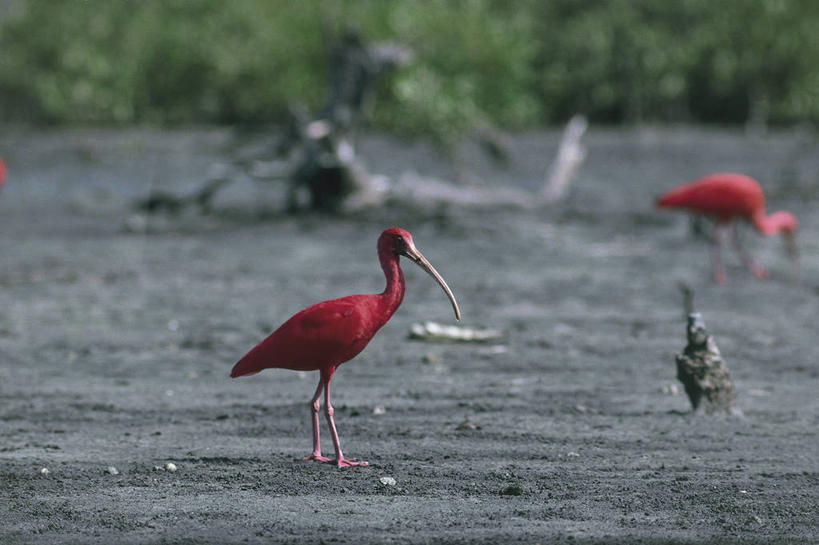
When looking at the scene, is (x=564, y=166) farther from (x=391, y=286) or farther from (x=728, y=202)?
(x=391, y=286)

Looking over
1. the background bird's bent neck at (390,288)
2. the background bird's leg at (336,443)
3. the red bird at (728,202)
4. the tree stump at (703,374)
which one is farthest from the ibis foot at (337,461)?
the red bird at (728,202)

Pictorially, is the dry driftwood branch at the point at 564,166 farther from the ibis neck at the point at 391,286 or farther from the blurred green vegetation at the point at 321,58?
the ibis neck at the point at 391,286

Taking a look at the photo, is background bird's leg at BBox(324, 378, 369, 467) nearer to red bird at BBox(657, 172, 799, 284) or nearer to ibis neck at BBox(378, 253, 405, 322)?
ibis neck at BBox(378, 253, 405, 322)

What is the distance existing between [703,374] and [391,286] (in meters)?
1.94

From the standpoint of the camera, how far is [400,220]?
52.1 ft

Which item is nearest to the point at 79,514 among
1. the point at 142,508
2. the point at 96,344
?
the point at 142,508

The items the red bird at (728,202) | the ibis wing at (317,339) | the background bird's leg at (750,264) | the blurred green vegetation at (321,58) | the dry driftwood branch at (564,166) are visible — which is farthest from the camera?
the blurred green vegetation at (321,58)

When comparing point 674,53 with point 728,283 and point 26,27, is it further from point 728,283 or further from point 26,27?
point 728,283

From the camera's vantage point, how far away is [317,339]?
5.29 metres

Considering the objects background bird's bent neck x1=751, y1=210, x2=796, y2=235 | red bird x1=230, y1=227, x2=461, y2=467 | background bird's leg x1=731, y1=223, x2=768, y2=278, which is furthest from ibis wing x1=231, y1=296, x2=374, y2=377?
background bird's leg x1=731, y1=223, x2=768, y2=278

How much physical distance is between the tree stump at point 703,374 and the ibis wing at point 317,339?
188 centimetres

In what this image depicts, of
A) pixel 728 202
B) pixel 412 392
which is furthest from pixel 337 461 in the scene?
pixel 728 202

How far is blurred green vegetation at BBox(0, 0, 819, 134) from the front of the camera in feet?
88.9

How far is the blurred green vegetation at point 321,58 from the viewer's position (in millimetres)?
27109
